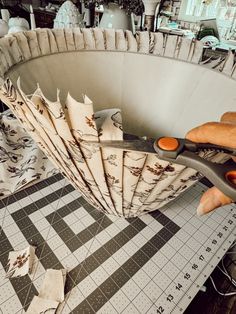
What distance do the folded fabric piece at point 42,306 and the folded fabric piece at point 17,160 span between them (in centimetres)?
27

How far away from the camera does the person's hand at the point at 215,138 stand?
0.77 feet

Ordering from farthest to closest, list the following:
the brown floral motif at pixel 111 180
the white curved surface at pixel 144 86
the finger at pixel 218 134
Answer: the white curved surface at pixel 144 86 < the brown floral motif at pixel 111 180 < the finger at pixel 218 134

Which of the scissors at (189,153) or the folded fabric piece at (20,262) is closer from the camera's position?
the scissors at (189,153)

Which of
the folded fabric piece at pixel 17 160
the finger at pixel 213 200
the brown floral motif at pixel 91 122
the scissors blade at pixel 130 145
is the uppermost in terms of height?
the brown floral motif at pixel 91 122

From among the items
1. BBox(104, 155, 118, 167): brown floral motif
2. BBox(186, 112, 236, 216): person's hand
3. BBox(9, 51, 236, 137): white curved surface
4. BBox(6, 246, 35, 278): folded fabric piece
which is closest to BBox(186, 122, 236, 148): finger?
BBox(186, 112, 236, 216): person's hand

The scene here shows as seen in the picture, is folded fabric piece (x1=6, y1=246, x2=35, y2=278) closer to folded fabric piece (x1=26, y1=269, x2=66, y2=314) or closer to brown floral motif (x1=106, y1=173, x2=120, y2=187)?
folded fabric piece (x1=26, y1=269, x2=66, y2=314)

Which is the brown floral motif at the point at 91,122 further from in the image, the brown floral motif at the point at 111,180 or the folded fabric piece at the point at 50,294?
the folded fabric piece at the point at 50,294

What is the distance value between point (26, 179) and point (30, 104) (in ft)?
1.27

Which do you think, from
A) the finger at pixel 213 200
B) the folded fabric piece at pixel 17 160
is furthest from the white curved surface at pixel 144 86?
the finger at pixel 213 200

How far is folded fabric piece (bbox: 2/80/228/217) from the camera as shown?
26 centimetres

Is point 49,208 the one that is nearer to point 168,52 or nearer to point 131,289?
point 131,289

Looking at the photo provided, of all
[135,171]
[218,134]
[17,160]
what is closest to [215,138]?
[218,134]

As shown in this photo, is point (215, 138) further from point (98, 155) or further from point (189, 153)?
point (98, 155)

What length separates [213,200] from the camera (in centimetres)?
25
